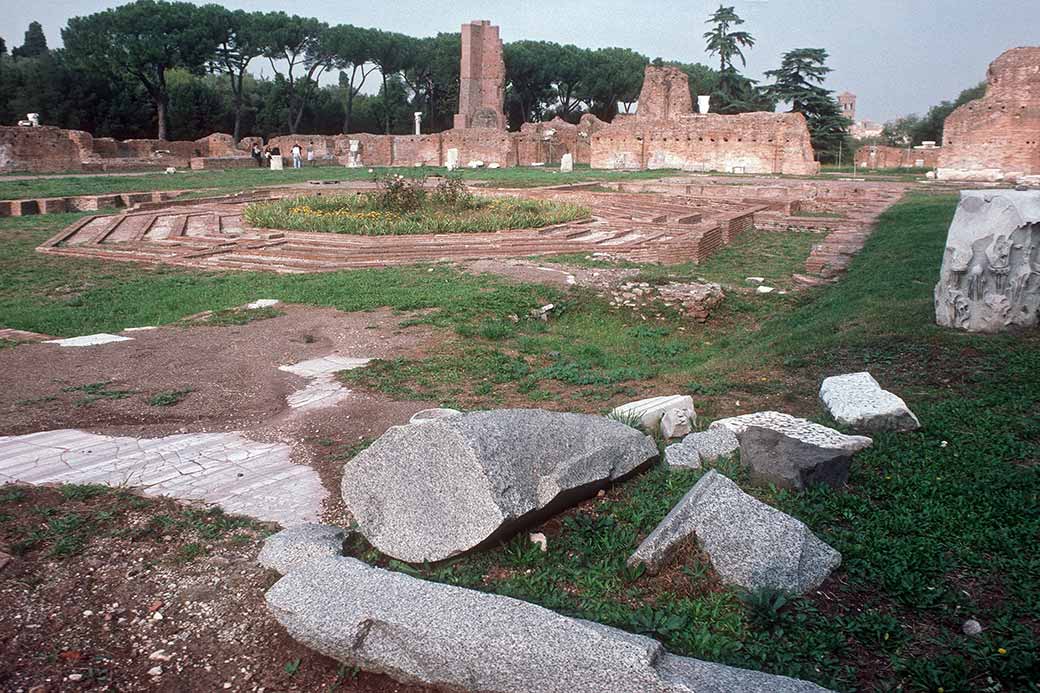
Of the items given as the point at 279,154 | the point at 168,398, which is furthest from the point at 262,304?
the point at 279,154

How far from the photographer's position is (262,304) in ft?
28.0

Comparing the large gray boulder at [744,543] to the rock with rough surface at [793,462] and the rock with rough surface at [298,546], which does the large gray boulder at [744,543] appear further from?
the rock with rough surface at [298,546]

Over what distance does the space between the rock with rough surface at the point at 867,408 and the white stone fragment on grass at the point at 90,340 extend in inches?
231

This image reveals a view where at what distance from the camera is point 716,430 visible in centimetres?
414

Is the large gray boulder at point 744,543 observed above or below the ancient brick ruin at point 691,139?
below

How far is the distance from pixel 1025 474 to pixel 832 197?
18.4 m

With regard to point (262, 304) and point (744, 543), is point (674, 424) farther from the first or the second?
point (262, 304)

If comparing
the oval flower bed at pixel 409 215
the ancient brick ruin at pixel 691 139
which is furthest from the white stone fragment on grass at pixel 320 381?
the ancient brick ruin at pixel 691 139

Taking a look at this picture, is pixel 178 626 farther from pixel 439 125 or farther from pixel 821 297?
pixel 439 125

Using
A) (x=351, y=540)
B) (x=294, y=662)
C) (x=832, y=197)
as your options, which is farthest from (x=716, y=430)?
(x=832, y=197)

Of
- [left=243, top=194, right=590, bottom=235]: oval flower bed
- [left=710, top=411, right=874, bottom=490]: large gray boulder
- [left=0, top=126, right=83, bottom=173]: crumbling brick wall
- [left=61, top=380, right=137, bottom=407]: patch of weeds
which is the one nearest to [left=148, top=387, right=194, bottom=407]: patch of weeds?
[left=61, top=380, right=137, bottom=407]: patch of weeds

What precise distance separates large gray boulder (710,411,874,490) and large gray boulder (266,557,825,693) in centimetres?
148

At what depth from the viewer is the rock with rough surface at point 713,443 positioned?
3973mm

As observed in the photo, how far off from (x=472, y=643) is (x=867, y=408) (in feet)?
9.53
